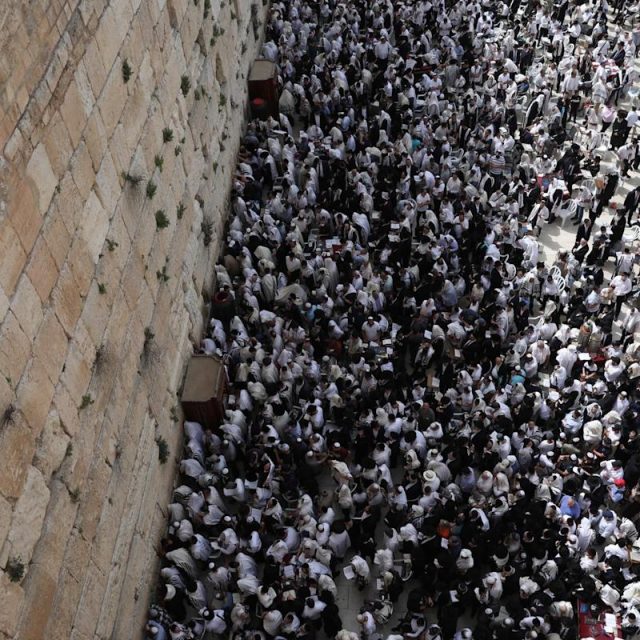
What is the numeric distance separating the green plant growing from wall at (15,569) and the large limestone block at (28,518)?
0.06 meters

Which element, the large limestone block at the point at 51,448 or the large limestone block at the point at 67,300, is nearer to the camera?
the large limestone block at the point at 51,448

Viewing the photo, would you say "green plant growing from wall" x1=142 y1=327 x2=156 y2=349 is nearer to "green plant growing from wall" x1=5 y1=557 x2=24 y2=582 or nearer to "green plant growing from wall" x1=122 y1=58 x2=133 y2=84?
"green plant growing from wall" x1=122 y1=58 x2=133 y2=84

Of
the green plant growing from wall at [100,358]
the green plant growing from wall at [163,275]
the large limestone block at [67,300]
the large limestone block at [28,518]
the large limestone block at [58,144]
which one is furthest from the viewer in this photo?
the green plant growing from wall at [163,275]

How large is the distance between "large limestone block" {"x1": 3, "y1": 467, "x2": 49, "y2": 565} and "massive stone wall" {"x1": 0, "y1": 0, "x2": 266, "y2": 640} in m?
0.02

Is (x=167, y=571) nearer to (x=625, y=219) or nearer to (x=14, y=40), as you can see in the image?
(x=14, y=40)

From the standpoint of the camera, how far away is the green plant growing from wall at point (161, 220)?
12695mm

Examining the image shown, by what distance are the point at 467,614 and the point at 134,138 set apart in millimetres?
8821

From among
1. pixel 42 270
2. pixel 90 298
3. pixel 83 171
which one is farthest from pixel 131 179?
pixel 42 270

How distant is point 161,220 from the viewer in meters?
12.8

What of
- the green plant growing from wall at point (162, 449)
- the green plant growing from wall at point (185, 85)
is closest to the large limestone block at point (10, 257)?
the green plant growing from wall at point (162, 449)

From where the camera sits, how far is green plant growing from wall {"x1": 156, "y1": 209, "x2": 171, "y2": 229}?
1270 cm

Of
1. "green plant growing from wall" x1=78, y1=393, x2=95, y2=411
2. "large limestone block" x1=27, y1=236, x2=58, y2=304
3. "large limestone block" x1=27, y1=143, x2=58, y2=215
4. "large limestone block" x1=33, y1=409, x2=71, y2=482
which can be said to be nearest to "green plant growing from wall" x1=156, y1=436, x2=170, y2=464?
"green plant growing from wall" x1=78, y1=393, x2=95, y2=411

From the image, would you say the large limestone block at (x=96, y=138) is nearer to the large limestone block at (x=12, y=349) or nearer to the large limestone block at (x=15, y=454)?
the large limestone block at (x=12, y=349)

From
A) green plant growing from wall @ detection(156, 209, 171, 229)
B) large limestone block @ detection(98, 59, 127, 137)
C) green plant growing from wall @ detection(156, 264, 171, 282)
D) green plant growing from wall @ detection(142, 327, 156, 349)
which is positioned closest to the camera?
large limestone block @ detection(98, 59, 127, 137)
